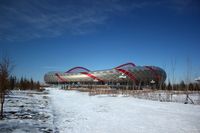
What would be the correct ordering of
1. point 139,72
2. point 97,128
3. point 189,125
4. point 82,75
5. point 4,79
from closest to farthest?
point 97,128 → point 189,125 → point 4,79 → point 139,72 → point 82,75

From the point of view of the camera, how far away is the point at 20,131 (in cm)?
812

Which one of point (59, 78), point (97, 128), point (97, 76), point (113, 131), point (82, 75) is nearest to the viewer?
point (113, 131)

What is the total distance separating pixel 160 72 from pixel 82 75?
61.3 metres

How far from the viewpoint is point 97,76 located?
142 metres

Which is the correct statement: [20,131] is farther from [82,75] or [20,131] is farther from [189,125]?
[82,75]

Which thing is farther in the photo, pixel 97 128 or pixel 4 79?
pixel 4 79

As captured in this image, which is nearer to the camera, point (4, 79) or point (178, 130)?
Answer: point (178, 130)

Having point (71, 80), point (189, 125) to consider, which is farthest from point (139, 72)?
point (189, 125)

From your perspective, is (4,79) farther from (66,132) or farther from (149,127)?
(149,127)

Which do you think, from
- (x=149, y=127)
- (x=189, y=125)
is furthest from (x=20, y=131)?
(x=189, y=125)

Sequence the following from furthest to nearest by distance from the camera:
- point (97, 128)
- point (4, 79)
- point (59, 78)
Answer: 1. point (59, 78)
2. point (4, 79)
3. point (97, 128)

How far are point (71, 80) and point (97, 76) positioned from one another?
28.4 meters

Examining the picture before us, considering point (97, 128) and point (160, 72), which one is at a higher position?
point (160, 72)

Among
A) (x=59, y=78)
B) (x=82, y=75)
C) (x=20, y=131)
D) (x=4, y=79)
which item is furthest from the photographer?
(x=59, y=78)
